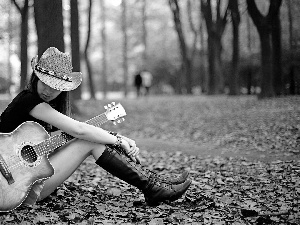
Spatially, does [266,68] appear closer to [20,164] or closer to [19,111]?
[19,111]

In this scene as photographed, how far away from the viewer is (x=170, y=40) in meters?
36.4

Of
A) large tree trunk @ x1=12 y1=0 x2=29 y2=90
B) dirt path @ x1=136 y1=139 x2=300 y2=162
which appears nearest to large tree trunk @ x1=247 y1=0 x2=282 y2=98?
dirt path @ x1=136 y1=139 x2=300 y2=162

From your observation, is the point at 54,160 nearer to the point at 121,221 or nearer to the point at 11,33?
the point at 121,221

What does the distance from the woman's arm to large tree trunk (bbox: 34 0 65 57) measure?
6553 mm

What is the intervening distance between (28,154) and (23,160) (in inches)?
3.6

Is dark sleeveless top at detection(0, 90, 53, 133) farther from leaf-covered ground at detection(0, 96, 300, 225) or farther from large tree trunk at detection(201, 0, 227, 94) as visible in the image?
large tree trunk at detection(201, 0, 227, 94)

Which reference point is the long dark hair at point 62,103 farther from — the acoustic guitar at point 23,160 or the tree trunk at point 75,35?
the tree trunk at point 75,35

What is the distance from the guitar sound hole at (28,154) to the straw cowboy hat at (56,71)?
56 cm

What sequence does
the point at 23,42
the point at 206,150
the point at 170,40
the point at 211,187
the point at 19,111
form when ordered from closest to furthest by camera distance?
the point at 19,111 → the point at 211,187 → the point at 206,150 → the point at 23,42 → the point at 170,40

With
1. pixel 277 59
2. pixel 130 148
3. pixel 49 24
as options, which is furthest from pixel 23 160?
pixel 277 59

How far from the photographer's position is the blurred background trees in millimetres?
15172

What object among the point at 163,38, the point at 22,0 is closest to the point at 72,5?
the point at 22,0

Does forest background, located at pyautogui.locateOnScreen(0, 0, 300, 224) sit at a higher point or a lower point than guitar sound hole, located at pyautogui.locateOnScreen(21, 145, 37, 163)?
lower

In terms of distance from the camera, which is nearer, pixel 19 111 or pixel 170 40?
pixel 19 111
